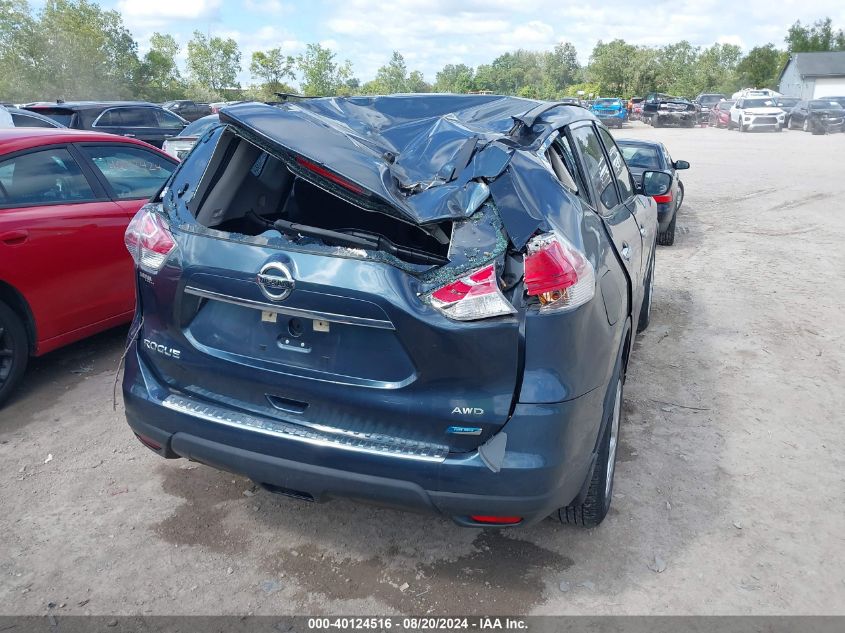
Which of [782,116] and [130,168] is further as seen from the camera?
[782,116]

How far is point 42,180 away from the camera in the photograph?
4625mm

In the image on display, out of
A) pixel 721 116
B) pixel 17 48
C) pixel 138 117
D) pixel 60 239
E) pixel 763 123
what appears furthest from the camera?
pixel 17 48

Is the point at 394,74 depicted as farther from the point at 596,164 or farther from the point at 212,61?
the point at 596,164

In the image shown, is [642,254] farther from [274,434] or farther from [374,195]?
[274,434]

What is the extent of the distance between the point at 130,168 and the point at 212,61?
3402 inches

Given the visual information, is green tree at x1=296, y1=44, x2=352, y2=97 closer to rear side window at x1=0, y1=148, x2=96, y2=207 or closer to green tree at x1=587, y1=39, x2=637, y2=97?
green tree at x1=587, y1=39, x2=637, y2=97

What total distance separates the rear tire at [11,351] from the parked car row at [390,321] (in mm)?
1764

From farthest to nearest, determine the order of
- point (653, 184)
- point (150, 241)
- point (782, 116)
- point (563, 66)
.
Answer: point (563, 66), point (782, 116), point (653, 184), point (150, 241)

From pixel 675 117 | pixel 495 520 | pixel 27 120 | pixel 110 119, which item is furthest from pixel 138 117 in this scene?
pixel 675 117

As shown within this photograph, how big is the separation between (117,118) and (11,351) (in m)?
12.4

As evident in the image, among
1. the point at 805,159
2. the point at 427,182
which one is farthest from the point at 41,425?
the point at 805,159

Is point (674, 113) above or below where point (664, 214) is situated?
above

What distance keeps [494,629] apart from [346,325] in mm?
1300

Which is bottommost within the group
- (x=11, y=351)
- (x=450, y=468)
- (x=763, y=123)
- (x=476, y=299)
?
(x=11, y=351)
